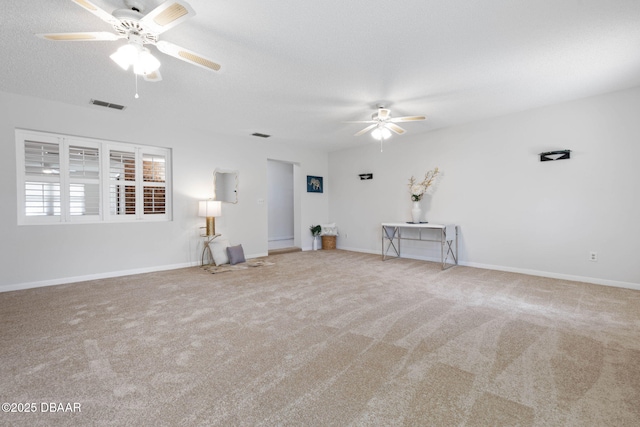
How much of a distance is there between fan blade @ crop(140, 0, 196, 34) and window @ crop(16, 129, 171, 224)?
10.6ft

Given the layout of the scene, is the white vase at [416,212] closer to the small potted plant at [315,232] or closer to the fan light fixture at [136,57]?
the small potted plant at [315,232]

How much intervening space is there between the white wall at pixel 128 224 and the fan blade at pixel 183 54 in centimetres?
291

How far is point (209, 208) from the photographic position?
524 centimetres

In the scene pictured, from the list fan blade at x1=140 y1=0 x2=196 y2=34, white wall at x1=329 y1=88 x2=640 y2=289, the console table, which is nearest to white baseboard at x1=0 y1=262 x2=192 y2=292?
fan blade at x1=140 y1=0 x2=196 y2=34

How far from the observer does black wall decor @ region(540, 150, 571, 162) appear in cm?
422

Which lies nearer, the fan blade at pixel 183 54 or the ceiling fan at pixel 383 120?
the fan blade at pixel 183 54

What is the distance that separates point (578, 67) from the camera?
125 inches

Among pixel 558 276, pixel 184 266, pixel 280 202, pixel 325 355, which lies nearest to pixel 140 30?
pixel 325 355

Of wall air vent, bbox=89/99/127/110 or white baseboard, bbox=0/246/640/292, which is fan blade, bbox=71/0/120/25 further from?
white baseboard, bbox=0/246/640/292

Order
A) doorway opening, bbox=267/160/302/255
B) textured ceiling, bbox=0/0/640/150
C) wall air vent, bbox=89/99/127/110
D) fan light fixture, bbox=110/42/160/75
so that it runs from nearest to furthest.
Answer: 1. textured ceiling, bbox=0/0/640/150
2. fan light fixture, bbox=110/42/160/75
3. wall air vent, bbox=89/99/127/110
4. doorway opening, bbox=267/160/302/255

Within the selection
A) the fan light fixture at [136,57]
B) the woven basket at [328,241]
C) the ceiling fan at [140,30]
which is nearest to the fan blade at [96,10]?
the ceiling fan at [140,30]

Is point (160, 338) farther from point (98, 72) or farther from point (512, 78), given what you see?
point (512, 78)

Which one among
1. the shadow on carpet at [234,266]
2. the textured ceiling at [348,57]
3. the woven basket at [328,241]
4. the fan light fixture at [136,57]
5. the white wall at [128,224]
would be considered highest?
the textured ceiling at [348,57]

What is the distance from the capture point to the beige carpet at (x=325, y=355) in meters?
1.52
